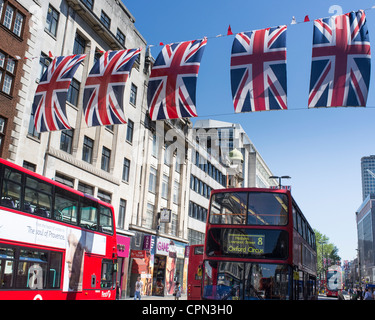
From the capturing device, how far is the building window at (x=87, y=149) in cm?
2803

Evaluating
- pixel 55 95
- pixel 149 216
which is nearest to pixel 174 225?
pixel 149 216

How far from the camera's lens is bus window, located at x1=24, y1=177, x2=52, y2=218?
11570 millimetres

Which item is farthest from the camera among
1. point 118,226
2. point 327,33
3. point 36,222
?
point 118,226

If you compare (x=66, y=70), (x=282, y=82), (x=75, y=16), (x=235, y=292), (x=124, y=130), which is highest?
(x=75, y=16)

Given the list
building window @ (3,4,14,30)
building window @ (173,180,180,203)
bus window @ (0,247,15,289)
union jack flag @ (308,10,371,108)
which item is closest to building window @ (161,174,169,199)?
building window @ (173,180,180,203)

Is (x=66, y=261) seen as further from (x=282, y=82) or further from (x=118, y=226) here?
(x=118, y=226)

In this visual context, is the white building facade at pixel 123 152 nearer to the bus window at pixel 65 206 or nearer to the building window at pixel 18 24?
the building window at pixel 18 24

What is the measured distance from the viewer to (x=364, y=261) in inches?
5925

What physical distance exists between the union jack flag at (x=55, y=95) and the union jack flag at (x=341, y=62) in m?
9.36

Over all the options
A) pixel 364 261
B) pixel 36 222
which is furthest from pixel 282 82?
pixel 364 261

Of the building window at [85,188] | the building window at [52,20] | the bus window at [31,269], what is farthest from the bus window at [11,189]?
the building window at [52,20]

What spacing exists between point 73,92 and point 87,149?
4.15 metres

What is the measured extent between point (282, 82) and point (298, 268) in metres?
6.96
